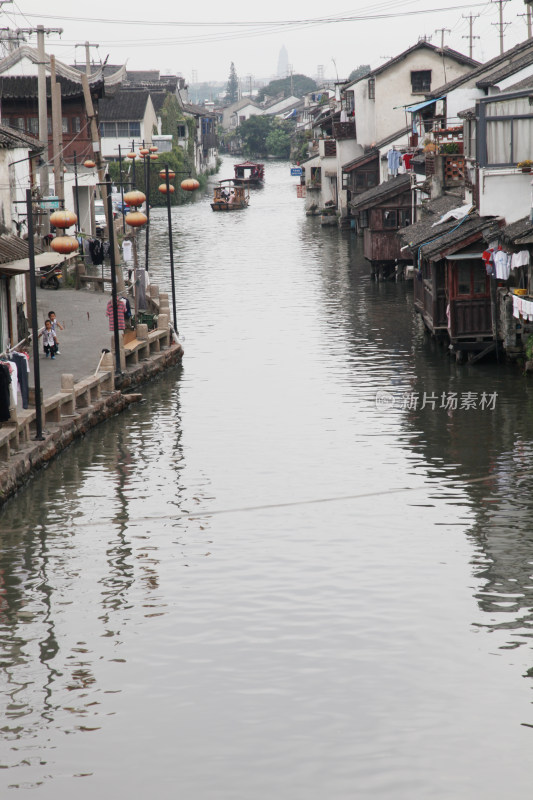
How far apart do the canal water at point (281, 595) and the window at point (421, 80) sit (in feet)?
138

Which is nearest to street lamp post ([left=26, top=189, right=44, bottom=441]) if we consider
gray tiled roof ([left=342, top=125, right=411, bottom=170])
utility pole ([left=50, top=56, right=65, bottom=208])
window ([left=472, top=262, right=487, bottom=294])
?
window ([left=472, top=262, right=487, bottom=294])

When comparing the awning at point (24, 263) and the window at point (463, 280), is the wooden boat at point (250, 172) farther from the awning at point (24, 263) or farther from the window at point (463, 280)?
the window at point (463, 280)

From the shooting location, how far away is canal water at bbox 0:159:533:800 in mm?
13188

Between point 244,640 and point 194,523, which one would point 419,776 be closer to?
point 244,640

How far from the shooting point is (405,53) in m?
71.2

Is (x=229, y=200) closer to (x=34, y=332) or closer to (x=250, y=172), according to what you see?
(x=250, y=172)

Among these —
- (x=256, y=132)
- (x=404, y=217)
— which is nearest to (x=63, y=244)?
(x=404, y=217)

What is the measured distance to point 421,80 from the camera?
72062mm

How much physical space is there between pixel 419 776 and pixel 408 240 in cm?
2906

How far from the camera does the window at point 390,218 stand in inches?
2229

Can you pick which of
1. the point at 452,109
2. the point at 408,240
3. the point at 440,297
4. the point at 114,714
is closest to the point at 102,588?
the point at 114,714

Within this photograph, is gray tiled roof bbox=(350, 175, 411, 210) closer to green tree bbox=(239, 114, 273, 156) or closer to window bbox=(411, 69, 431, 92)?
window bbox=(411, 69, 431, 92)

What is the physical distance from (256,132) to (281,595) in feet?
576

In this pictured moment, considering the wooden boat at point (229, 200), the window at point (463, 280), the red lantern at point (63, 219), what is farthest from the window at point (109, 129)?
the red lantern at point (63, 219)
